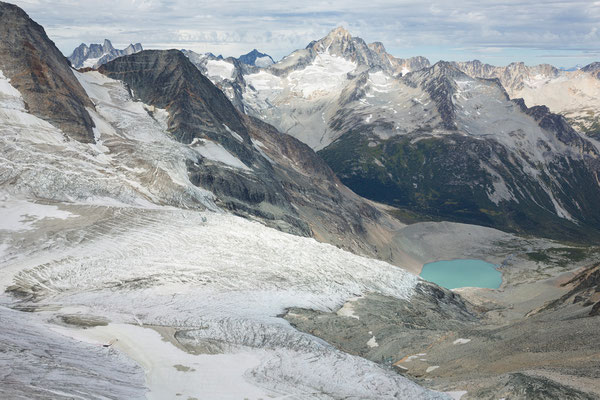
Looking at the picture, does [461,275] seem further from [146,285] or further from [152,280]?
[146,285]

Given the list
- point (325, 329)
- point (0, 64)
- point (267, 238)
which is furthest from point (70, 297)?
point (0, 64)

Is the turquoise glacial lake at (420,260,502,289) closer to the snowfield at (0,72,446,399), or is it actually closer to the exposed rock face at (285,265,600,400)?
the snowfield at (0,72,446,399)

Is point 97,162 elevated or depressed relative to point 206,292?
elevated

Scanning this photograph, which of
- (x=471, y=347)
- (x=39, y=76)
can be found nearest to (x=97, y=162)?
(x=39, y=76)

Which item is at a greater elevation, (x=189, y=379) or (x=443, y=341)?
(x=189, y=379)

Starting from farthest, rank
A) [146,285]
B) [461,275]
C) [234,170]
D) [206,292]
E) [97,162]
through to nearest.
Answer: [461,275] < [234,170] < [97,162] < [206,292] < [146,285]

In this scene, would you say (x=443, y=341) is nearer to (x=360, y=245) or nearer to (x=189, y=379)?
(x=189, y=379)

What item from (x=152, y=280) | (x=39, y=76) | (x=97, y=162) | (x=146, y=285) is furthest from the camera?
(x=39, y=76)
